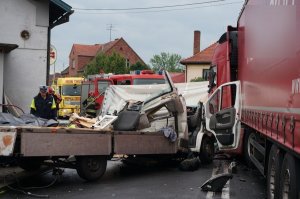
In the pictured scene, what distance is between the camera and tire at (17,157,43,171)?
371 inches

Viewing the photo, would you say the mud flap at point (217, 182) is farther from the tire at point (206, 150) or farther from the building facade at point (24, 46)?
the building facade at point (24, 46)

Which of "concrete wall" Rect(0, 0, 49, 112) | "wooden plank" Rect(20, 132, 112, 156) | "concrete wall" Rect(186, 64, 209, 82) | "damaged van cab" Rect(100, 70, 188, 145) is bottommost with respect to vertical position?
"wooden plank" Rect(20, 132, 112, 156)

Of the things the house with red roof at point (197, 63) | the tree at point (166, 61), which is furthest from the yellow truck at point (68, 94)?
the tree at point (166, 61)

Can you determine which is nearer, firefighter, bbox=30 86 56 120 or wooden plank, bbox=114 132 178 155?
wooden plank, bbox=114 132 178 155

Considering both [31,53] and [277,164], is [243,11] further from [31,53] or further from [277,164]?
[31,53]

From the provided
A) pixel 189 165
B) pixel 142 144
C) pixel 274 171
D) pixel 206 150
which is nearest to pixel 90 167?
pixel 142 144

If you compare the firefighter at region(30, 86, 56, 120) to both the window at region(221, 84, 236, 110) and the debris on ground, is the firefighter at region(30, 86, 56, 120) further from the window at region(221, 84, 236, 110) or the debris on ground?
the window at region(221, 84, 236, 110)

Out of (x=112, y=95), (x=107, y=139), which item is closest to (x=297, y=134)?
(x=107, y=139)

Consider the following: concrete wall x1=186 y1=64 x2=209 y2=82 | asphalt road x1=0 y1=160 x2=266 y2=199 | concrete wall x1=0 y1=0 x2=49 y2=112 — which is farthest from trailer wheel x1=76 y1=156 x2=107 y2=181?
concrete wall x1=186 y1=64 x2=209 y2=82

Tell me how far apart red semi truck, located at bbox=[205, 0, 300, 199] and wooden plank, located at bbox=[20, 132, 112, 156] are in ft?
7.50

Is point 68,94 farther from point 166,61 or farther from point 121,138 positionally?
point 166,61

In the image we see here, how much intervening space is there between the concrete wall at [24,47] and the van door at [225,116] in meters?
6.76

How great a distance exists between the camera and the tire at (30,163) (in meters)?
9.43

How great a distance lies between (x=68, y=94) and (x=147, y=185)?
21.8m
